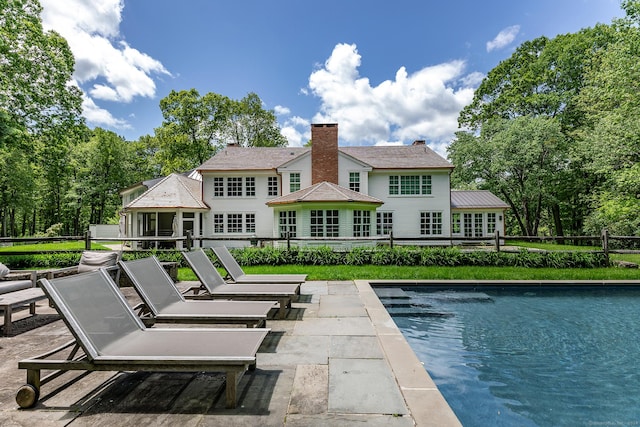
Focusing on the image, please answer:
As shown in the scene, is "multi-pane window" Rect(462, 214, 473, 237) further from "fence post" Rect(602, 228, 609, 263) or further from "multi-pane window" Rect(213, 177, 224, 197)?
"multi-pane window" Rect(213, 177, 224, 197)

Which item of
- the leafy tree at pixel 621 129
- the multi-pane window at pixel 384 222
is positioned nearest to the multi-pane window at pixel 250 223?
the multi-pane window at pixel 384 222

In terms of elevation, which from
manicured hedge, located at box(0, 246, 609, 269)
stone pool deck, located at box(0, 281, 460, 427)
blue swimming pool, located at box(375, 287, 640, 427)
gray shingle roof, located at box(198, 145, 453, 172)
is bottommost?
blue swimming pool, located at box(375, 287, 640, 427)

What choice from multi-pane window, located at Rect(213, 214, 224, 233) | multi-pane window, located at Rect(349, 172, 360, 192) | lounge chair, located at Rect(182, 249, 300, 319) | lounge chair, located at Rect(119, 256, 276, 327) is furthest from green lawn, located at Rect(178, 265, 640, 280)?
multi-pane window, located at Rect(213, 214, 224, 233)

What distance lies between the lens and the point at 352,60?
22.2 m

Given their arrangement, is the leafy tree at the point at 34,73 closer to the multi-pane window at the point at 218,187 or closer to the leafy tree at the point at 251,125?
the multi-pane window at the point at 218,187

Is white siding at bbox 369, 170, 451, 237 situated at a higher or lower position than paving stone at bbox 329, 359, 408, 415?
higher

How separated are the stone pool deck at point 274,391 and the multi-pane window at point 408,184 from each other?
19.9 meters

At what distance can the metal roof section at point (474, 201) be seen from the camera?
83.2 ft

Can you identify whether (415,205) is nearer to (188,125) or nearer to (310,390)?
(310,390)

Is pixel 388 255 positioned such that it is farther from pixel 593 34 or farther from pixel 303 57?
pixel 593 34

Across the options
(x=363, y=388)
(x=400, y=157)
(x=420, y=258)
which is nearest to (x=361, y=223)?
(x=420, y=258)

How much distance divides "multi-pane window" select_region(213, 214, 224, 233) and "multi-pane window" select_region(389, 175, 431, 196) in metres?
11.8

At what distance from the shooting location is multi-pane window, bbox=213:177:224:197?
2408 cm

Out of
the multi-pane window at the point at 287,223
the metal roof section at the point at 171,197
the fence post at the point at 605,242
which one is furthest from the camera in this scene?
the metal roof section at the point at 171,197
